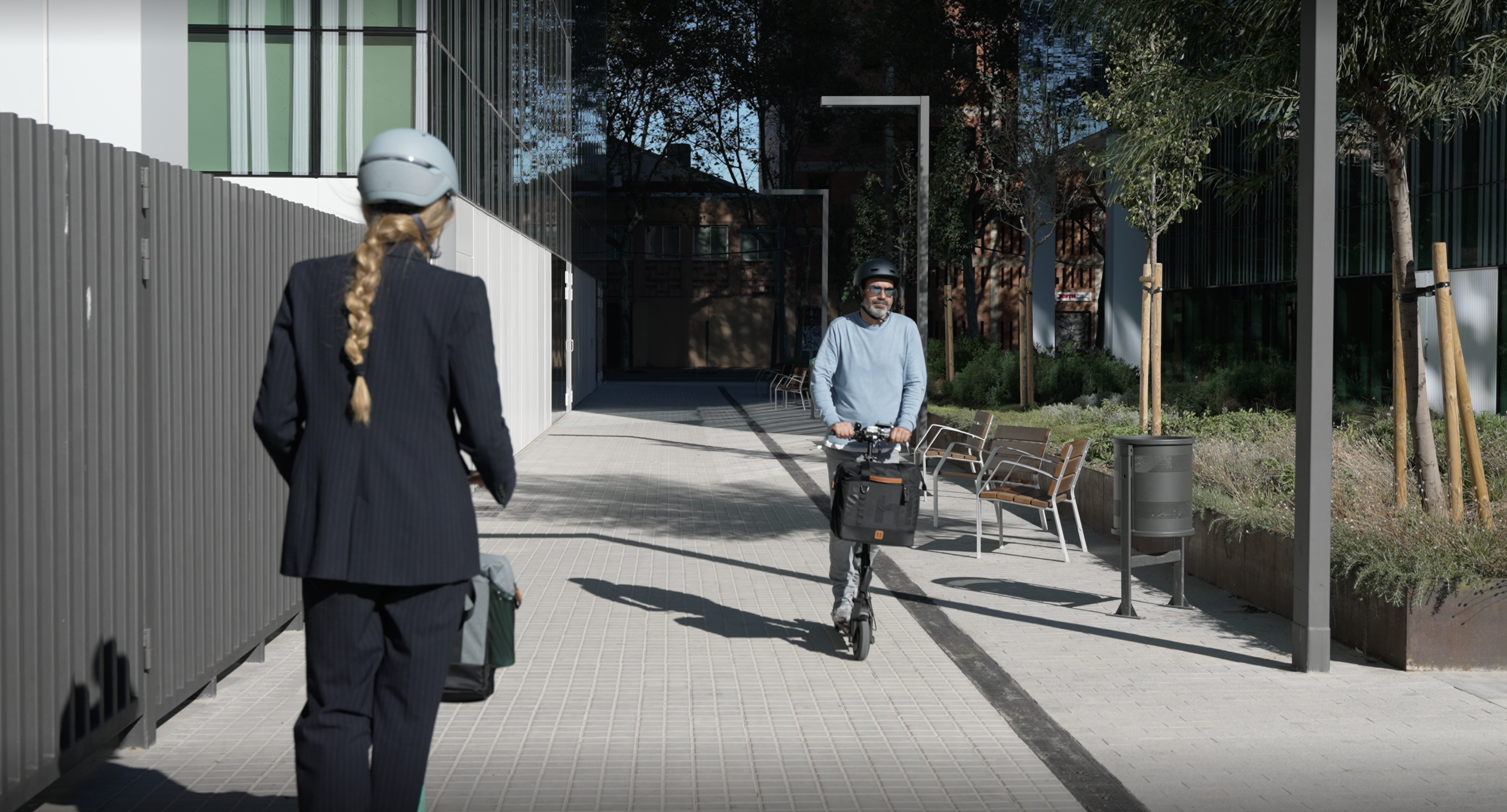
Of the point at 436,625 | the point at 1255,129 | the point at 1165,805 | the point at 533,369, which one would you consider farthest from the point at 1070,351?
the point at 436,625

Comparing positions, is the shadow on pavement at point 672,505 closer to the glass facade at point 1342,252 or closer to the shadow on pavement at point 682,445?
the shadow on pavement at point 682,445

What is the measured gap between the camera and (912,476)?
6777 mm

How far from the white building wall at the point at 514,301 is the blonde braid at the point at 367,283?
11.5 meters

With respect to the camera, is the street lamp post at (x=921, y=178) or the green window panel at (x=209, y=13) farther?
the street lamp post at (x=921, y=178)

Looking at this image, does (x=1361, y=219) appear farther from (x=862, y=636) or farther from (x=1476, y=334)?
(x=862, y=636)

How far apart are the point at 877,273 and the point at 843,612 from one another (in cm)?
160

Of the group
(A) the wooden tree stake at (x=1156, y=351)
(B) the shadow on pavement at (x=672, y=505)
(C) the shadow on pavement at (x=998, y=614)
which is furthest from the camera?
(A) the wooden tree stake at (x=1156, y=351)

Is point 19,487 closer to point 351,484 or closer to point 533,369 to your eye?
point 351,484

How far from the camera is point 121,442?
4.93 metres

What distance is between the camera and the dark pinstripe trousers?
3.15 meters

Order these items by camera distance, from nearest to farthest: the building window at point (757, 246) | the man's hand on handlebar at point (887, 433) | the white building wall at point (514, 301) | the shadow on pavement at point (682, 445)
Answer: the man's hand on handlebar at point (887, 433) < the white building wall at point (514, 301) < the shadow on pavement at point (682, 445) < the building window at point (757, 246)

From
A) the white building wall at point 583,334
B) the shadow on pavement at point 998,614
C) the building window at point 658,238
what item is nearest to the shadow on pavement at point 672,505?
the shadow on pavement at point 998,614

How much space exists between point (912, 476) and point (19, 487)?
149 inches

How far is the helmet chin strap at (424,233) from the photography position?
10.5ft
